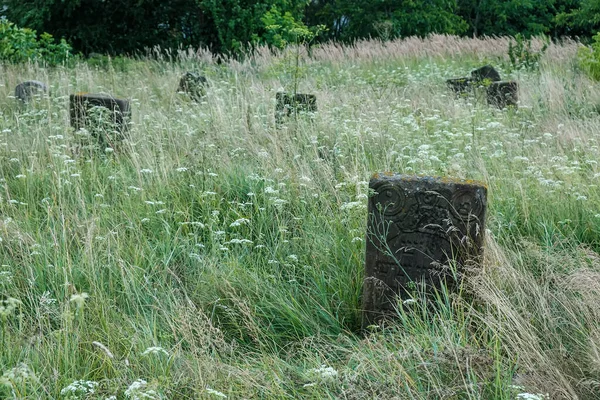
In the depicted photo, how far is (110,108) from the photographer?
7.11 metres

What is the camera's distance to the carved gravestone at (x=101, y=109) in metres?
6.80

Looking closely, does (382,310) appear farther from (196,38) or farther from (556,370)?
(196,38)

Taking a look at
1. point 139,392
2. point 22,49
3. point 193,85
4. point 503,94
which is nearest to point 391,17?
point 22,49

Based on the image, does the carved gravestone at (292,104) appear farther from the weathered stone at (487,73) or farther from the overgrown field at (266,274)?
the weathered stone at (487,73)

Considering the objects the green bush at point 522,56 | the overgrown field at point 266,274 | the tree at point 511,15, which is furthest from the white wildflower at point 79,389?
the tree at point 511,15

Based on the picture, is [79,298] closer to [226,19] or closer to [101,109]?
[101,109]

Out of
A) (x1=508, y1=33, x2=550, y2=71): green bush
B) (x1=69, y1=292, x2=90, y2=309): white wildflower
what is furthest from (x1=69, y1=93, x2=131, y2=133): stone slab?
(x1=508, y1=33, x2=550, y2=71): green bush

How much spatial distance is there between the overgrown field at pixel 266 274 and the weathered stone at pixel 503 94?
5.82 feet

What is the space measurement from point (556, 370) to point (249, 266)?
211 cm

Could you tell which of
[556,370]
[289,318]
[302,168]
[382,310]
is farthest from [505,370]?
[302,168]

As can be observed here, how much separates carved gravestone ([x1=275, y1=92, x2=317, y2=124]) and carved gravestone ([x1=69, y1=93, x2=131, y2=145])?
1531 mm

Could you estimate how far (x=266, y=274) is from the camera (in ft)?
14.1

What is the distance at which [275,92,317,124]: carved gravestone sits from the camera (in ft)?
24.6

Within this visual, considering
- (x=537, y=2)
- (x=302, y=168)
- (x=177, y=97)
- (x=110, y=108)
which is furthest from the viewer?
(x=537, y=2)
